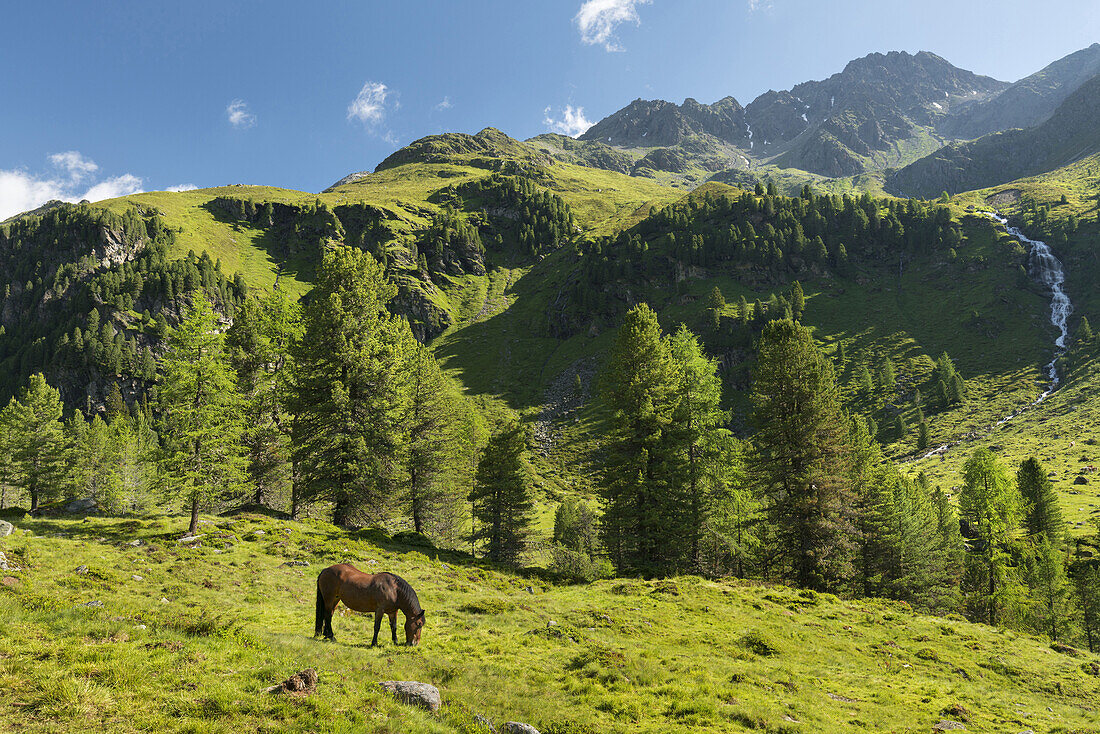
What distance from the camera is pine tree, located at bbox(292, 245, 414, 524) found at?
97.9ft

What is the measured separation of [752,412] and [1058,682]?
1783 cm

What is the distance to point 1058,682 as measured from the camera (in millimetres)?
18422

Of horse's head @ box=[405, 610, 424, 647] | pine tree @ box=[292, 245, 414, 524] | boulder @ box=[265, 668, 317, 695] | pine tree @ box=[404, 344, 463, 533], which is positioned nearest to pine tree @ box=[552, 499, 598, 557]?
pine tree @ box=[404, 344, 463, 533]

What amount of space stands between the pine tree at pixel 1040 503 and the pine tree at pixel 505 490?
210 feet

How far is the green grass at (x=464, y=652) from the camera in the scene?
26.7ft

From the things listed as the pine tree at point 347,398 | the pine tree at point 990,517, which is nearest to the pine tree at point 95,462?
the pine tree at point 347,398

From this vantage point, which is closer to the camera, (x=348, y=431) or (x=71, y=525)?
(x=71, y=525)

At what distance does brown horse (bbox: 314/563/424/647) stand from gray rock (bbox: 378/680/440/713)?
144 inches

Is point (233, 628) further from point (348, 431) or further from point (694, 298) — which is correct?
point (694, 298)

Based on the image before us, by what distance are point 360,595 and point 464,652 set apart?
371cm

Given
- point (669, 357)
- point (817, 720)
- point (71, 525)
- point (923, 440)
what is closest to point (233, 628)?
point (817, 720)

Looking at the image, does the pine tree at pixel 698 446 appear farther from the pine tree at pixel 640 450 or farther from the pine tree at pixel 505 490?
the pine tree at pixel 505 490

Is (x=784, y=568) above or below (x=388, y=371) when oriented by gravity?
below

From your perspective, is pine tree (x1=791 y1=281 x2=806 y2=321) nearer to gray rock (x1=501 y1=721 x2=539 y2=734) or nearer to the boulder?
gray rock (x1=501 y1=721 x2=539 y2=734)
